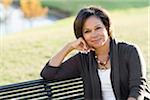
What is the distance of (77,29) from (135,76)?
2.08 ft

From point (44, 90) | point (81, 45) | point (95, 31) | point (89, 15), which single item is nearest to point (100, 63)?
point (81, 45)

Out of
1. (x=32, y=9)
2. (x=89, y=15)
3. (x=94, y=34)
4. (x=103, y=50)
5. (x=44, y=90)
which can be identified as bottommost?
(x=44, y=90)

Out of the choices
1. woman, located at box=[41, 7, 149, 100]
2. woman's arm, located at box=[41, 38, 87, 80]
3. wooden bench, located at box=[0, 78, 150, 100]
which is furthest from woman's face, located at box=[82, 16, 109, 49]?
wooden bench, located at box=[0, 78, 150, 100]

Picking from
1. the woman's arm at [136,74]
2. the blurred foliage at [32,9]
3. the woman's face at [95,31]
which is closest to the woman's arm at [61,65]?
the woman's face at [95,31]

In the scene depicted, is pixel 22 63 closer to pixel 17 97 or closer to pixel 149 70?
pixel 149 70

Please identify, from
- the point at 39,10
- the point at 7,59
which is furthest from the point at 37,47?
the point at 39,10

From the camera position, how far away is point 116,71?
391 cm

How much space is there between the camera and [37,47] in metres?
8.20

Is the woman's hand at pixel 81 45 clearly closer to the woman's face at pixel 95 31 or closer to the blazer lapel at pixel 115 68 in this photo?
the woman's face at pixel 95 31

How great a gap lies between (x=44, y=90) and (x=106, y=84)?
610 millimetres

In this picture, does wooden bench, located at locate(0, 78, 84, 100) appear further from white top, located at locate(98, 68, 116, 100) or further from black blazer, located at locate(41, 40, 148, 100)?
white top, located at locate(98, 68, 116, 100)

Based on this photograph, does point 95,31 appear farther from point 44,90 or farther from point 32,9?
point 32,9

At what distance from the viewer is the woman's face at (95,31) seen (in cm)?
386

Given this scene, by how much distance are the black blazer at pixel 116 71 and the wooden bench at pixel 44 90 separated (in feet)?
0.38
